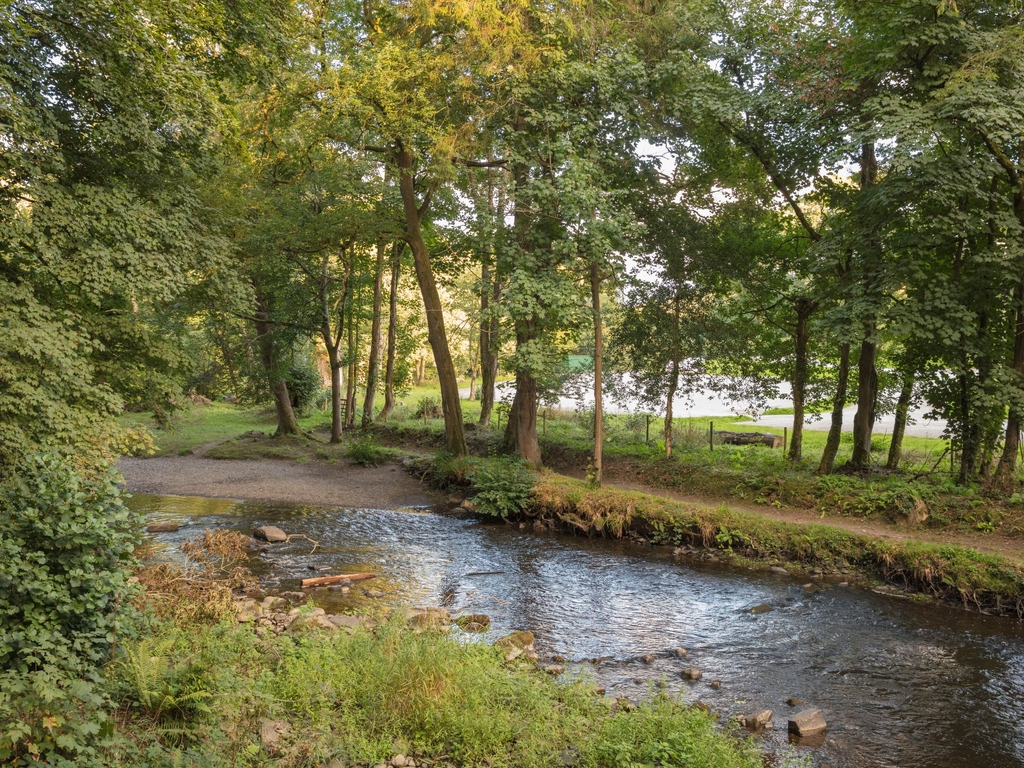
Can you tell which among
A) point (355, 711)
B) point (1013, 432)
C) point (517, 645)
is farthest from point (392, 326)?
point (355, 711)

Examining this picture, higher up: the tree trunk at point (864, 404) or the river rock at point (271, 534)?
the tree trunk at point (864, 404)

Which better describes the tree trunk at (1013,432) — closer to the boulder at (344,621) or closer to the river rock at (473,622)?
the river rock at (473,622)

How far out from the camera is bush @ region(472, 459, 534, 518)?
13.9 meters

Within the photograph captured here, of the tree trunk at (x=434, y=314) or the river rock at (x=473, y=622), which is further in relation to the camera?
the tree trunk at (x=434, y=314)

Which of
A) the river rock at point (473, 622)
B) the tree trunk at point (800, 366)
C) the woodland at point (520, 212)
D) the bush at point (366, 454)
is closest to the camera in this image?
the woodland at point (520, 212)

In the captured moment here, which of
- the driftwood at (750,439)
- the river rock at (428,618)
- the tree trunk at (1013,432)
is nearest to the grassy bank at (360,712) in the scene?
the river rock at (428,618)

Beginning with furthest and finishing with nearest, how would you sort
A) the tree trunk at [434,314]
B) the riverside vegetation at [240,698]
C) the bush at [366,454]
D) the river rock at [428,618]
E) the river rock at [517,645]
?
the bush at [366,454] → the tree trunk at [434,314] → the river rock at [428,618] → the river rock at [517,645] → the riverside vegetation at [240,698]

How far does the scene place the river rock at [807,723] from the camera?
606 centimetres

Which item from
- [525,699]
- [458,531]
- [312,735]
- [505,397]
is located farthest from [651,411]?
[312,735]

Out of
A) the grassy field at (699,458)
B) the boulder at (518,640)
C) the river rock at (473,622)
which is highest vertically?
the grassy field at (699,458)

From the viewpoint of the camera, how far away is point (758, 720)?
6.18m

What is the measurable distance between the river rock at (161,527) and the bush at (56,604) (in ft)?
22.7

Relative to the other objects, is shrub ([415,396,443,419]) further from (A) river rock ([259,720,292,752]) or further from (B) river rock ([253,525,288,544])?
(A) river rock ([259,720,292,752])

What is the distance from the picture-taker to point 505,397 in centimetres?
1812
